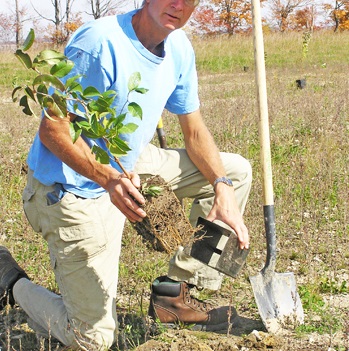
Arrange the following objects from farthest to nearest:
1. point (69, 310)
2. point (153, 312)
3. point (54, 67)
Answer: point (153, 312) → point (69, 310) → point (54, 67)

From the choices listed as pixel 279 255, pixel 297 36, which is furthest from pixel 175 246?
pixel 297 36

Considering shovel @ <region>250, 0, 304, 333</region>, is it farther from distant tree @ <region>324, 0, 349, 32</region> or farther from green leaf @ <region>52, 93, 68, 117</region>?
distant tree @ <region>324, 0, 349, 32</region>

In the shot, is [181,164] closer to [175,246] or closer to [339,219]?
[175,246]

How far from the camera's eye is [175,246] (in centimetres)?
311

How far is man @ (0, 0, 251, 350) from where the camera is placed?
309cm

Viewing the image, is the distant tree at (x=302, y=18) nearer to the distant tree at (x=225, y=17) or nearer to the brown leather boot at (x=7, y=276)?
the distant tree at (x=225, y=17)

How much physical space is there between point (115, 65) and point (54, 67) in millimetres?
659

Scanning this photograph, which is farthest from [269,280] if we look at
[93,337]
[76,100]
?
[76,100]

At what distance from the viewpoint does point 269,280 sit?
3.84 m

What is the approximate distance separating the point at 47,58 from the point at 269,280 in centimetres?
198

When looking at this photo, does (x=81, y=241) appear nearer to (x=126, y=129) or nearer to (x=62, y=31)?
(x=126, y=129)

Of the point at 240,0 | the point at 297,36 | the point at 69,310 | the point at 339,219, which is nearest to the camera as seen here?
the point at 69,310

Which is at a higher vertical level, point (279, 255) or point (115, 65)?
point (115, 65)

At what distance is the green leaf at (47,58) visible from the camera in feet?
8.01
